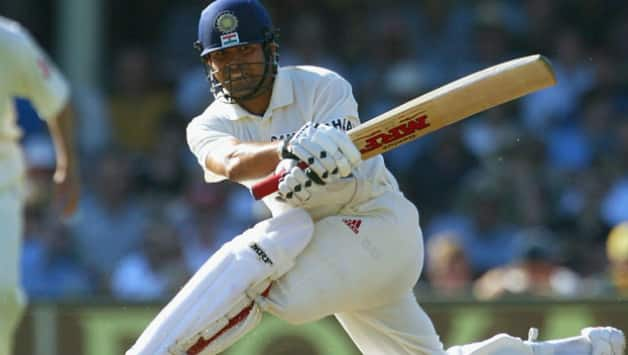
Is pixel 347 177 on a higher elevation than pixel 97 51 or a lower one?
lower

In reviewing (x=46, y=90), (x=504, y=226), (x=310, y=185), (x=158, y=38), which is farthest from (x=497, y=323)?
(x=158, y=38)

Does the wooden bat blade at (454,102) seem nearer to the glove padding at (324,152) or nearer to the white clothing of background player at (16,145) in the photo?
the glove padding at (324,152)

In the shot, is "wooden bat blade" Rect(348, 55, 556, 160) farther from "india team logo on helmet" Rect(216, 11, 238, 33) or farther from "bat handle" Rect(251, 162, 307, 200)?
"india team logo on helmet" Rect(216, 11, 238, 33)

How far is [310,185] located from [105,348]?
3.03 m

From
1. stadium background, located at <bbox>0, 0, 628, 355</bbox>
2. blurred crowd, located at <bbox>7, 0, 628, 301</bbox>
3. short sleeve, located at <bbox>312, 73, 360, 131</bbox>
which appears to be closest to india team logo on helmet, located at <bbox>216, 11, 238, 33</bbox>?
short sleeve, located at <bbox>312, 73, 360, 131</bbox>

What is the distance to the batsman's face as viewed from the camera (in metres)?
4.54

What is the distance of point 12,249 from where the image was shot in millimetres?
5766

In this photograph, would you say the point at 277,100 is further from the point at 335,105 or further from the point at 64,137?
the point at 64,137

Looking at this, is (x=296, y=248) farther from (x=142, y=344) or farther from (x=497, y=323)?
(x=497, y=323)

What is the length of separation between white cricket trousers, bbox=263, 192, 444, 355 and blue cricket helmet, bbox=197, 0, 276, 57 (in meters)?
0.61

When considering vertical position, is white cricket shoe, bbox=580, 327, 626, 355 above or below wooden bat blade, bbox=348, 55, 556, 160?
below

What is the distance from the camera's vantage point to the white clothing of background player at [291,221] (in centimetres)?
432

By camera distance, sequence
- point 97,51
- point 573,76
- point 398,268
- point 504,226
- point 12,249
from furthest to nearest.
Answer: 1. point 97,51
2. point 573,76
3. point 504,226
4. point 12,249
5. point 398,268

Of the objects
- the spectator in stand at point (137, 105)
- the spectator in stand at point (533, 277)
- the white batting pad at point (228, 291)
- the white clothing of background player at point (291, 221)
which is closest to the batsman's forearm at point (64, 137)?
the white clothing of background player at point (291, 221)
